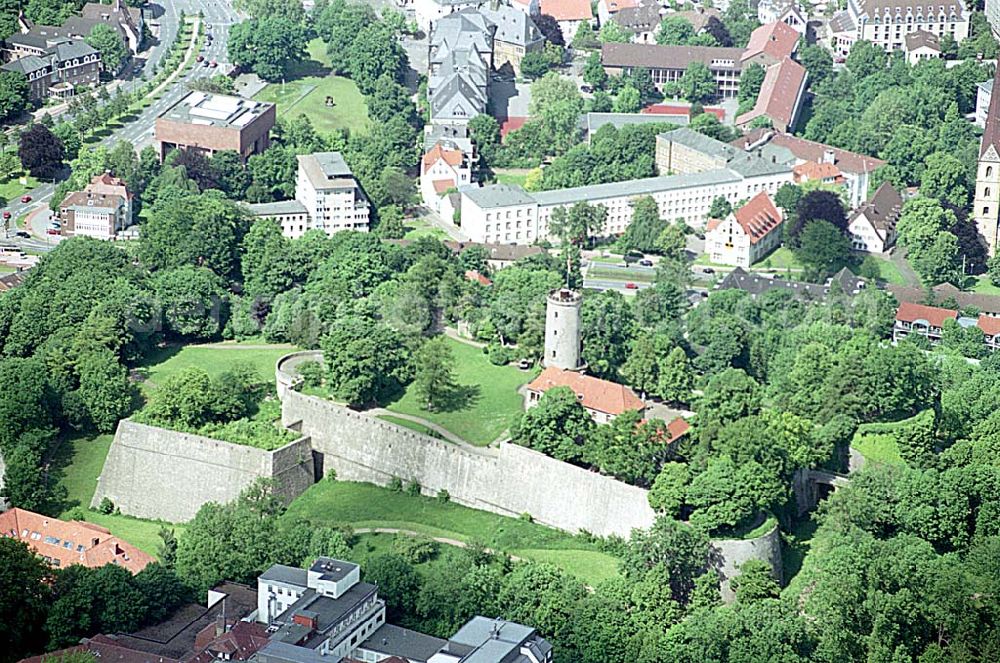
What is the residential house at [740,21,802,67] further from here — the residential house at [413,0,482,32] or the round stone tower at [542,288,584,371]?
the round stone tower at [542,288,584,371]

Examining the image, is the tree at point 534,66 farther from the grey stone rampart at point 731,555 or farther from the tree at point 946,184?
the grey stone rampart at point 731,555

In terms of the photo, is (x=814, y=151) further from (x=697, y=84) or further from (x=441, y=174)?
(x=441, y=174)

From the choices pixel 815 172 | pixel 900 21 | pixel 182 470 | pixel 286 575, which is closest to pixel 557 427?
pixel 286 575

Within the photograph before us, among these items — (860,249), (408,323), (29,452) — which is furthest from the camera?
(860,249)

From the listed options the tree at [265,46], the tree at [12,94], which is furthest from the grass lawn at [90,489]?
the tree at [265,46]

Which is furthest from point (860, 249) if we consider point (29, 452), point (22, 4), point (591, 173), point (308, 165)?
point (22, 4)

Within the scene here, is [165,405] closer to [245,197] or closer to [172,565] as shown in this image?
[172,565]
